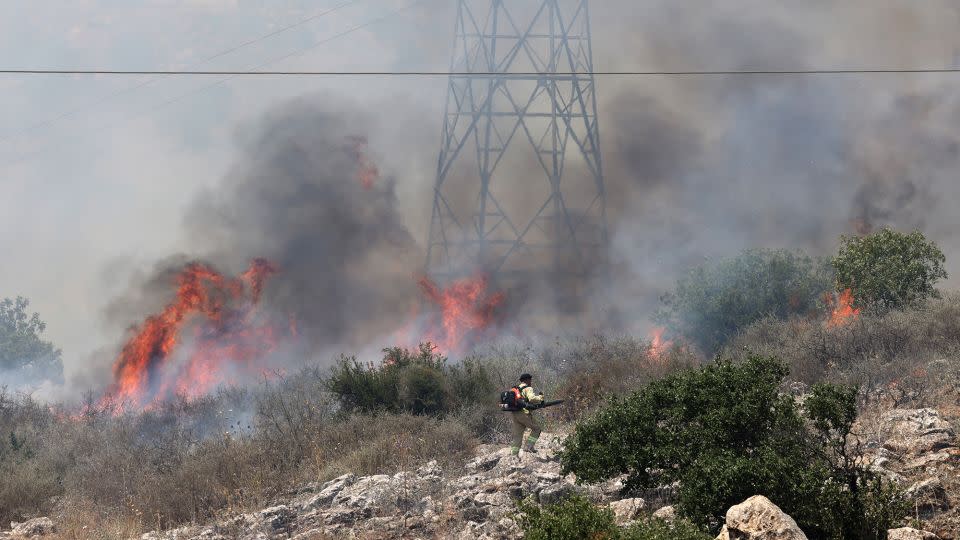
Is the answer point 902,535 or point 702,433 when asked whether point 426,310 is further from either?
point 902,535

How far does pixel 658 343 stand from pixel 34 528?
19979mm

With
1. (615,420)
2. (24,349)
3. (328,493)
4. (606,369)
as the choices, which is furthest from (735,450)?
(24,349)

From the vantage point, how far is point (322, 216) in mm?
40281

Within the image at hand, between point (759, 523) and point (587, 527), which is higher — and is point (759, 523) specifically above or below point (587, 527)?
below

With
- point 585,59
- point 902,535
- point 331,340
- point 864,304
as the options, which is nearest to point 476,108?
point 585,59

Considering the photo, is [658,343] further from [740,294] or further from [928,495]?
[928,495]

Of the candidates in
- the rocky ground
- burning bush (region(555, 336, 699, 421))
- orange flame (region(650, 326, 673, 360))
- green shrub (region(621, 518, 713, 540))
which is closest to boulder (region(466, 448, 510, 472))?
the rocky ground

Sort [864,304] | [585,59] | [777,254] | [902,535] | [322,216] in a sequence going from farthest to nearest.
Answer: [322,216] < [585,59] < [777,254] < [864,304] < [902,535]

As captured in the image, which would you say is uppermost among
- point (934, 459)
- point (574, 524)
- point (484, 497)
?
point (574, 524)

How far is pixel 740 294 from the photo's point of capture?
30.7m

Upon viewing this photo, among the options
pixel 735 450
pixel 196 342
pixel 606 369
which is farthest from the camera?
pixel 196 342

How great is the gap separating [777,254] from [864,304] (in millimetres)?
4510

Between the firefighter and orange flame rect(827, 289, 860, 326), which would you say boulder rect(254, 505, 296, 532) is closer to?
the firefighter

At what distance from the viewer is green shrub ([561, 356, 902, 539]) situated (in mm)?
11859
